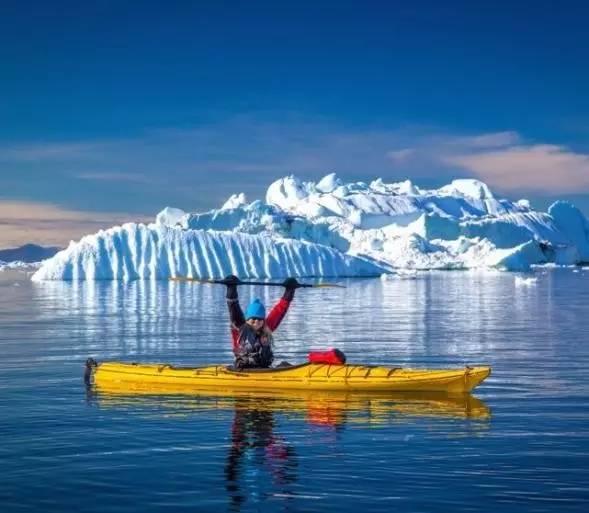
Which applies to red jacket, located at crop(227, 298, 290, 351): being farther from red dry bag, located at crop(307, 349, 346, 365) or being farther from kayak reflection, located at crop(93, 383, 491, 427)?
kayak reflection, located at crop(93, 383, 491, 427)

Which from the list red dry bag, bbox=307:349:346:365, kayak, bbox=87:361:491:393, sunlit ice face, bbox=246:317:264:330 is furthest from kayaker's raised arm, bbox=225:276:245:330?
red dry bag, bbox=307:349:346:365

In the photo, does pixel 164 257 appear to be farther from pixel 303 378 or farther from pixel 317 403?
pixel 317 403

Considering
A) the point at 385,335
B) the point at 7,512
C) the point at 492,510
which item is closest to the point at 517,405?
the point at 492,510

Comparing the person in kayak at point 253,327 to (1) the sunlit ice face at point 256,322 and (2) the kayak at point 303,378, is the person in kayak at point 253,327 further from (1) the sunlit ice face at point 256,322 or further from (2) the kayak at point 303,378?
(2) the kayak at point 303,378

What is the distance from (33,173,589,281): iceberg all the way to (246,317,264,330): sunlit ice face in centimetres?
4133

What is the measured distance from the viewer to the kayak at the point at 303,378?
11688 mm

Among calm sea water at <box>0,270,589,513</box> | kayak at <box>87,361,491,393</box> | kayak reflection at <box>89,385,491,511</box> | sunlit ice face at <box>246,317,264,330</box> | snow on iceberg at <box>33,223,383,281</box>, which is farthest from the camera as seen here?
snow on iceberg at <box>33,223,383,281</box>

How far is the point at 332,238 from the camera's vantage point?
9350 centimetres

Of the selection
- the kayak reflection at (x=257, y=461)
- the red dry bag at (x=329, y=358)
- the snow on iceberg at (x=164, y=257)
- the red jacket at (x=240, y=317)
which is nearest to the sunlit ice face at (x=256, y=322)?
the red jacket at (x=240, y=317)

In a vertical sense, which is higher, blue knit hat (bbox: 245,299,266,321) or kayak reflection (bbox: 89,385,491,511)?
blue knit hat (bbox: 245,299,266,321)

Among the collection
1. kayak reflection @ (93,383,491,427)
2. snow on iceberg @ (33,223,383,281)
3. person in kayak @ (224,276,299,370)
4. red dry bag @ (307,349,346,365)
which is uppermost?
snow on iceberg @ (33,223,383,281)

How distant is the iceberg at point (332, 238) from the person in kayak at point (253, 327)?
40958 millimetres

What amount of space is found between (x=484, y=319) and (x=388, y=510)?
20042 millimetres

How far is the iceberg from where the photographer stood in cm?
5328
